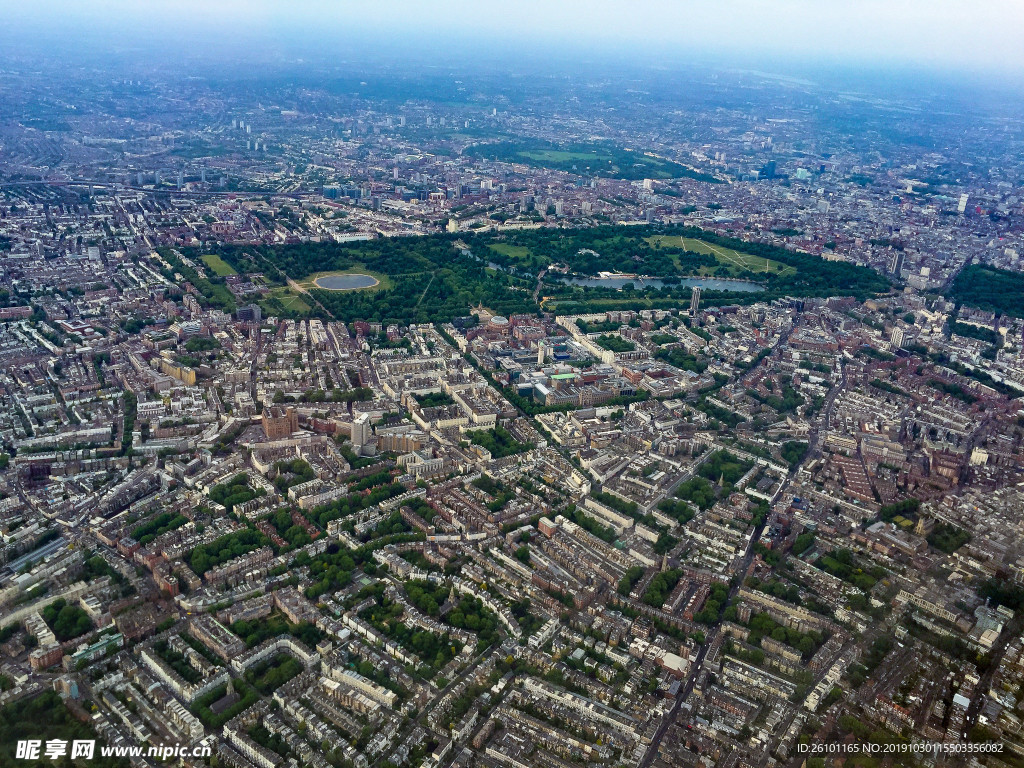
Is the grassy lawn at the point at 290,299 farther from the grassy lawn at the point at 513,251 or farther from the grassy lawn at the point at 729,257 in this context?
the grassy lawn at the point at 729,257

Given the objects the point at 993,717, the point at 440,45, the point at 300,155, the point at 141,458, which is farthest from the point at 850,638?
the point at 440,45

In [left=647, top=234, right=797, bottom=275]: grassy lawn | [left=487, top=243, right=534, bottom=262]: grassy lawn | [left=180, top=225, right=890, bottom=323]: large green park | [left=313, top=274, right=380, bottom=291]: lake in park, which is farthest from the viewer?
[left=647, top=234, right=797, bottom=275]: grassy lawn

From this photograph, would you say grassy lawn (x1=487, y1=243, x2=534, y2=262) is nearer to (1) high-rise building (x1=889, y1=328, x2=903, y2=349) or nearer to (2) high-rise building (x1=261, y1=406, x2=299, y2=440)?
(1) high-rise building (x1=889, y1=328, x2=903, y2=349)

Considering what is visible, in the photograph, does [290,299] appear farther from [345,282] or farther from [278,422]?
[278,422]

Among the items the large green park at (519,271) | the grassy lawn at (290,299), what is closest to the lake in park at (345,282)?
the large green park at (519,271)

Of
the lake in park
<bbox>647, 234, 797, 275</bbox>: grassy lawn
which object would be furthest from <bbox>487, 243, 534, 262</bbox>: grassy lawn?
the lake in park

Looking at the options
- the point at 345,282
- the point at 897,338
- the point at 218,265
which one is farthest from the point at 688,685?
the point at 218,265
